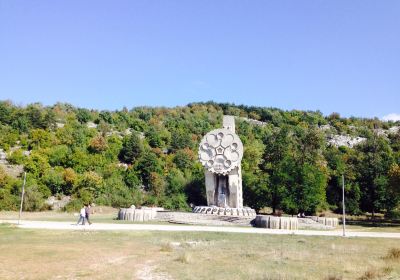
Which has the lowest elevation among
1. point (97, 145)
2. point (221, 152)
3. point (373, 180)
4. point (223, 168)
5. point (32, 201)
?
point (32, 201)

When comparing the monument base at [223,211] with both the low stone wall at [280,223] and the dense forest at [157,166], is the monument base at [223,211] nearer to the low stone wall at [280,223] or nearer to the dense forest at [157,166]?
the low stone wall at [280,223]

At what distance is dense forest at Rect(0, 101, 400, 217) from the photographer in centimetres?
4581

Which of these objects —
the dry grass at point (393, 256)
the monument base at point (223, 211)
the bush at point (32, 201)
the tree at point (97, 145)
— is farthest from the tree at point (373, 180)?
the bush at point (32, 201)

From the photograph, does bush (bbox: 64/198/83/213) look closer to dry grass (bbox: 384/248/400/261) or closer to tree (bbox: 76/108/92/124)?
tree (bbox: 76/108/92/124)

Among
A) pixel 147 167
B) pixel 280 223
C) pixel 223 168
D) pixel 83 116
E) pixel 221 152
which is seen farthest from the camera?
pixel 83 116

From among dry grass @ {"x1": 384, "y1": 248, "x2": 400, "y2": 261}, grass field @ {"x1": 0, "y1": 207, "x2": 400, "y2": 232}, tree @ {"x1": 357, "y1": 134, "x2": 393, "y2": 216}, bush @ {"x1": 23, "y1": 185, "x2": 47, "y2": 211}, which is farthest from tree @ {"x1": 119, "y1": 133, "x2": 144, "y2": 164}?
dry grass @ {"x1": 384, "y1": 248, "x2": 400, "y2": 261}

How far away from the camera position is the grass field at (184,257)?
445 inches

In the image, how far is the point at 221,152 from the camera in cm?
3538

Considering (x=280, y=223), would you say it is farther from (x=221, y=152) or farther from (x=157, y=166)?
(x=157, y=166)

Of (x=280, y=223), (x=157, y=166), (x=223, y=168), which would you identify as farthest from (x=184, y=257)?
(x=157, y=166)

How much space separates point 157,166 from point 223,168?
87.1 ft

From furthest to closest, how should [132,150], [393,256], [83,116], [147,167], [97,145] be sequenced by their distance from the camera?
[83,116], [132,150], [97,145], [147,167], [393,256]

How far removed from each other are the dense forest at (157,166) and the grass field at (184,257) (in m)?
24.3

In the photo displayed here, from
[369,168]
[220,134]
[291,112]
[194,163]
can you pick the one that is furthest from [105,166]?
[291,112]
